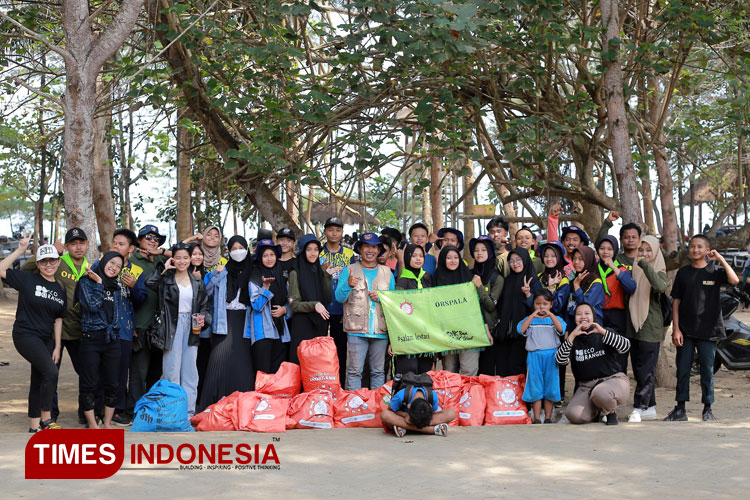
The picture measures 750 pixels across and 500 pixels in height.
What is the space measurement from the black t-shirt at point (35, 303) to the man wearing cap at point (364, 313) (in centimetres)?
Result: 254

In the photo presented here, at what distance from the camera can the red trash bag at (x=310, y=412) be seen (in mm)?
7117

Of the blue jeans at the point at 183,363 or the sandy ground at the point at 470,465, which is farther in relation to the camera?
the blue jeans at the point at 183,363

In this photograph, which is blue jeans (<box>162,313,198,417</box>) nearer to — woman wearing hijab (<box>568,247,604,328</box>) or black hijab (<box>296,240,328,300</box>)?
black hijab (<box>296,240,328,300</box>)

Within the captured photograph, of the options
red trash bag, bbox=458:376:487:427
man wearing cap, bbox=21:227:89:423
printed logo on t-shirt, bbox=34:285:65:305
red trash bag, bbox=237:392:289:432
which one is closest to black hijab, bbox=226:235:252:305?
red trash bag, bbox=237:392:289:432

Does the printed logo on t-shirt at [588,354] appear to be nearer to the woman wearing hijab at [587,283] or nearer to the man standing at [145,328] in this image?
the woman wearing hijab at [587,283]

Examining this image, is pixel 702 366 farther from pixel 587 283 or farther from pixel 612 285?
pixel 587 283

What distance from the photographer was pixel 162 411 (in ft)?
22.6

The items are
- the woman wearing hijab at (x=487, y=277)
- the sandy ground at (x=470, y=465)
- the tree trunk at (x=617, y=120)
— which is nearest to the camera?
the sandy ground at (x=470, y=465)

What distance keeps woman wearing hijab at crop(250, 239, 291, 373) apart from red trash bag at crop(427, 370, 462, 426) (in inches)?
61.4

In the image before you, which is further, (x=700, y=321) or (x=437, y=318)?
(x=437, y=318)

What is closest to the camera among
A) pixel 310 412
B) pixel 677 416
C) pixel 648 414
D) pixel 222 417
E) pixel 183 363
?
pixel 222 417

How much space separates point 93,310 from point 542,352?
4.07 meters

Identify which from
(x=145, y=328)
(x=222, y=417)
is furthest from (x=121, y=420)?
(x=222, y=417)

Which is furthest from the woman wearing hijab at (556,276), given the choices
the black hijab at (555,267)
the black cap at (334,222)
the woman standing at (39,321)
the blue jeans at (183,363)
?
the woman standing at (39,321)
